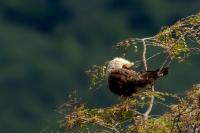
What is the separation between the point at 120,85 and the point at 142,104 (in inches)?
65.9

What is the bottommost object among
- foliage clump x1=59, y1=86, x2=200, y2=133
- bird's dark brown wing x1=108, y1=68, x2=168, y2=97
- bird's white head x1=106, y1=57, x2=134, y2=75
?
foliage clump x1=59, y1=86, x2=200, y2=133

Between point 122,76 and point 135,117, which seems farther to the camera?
point 122,76

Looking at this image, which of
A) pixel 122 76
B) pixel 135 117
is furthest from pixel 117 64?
pixel 135 117

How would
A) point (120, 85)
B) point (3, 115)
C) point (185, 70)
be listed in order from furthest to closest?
1. point (3, 115)
2. point (185, 70)
3. point (120, 85)

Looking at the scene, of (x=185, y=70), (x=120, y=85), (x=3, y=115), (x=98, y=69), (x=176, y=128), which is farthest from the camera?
(x=3, y=115)

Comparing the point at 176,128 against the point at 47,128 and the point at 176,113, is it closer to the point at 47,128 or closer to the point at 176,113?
the point at 176,113

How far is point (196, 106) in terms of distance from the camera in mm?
9383

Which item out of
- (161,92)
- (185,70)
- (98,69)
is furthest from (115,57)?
(185,70)

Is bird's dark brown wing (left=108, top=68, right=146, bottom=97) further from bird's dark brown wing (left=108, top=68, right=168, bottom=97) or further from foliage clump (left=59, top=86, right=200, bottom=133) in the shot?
foliage clump (left=59, top=86, right=200, bottom=133)

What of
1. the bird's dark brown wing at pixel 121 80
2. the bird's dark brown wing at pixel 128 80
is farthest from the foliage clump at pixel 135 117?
the bird's dark brown wing at pixel 121 80

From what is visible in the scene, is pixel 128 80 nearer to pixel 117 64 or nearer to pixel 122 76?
pixel 122 76

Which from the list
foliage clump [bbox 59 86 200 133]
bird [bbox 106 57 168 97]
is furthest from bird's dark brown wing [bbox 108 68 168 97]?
foliage clump [bbox 59 86 200 133]

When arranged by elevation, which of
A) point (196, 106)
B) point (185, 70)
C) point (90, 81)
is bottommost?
point (196, 106)

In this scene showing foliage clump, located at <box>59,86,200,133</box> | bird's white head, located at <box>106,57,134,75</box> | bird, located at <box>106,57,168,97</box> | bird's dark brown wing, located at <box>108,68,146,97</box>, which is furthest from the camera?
bird's white head, located at <box>106,57,134,75</box>
